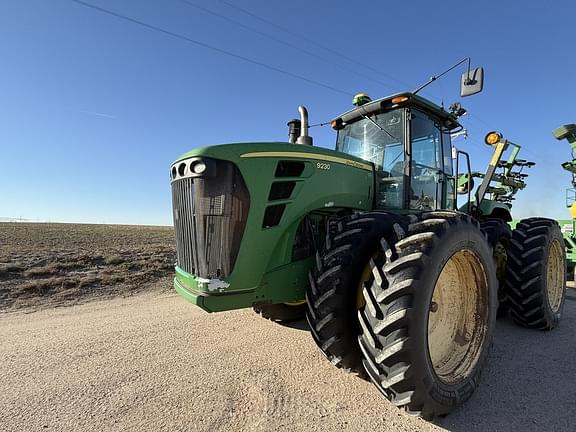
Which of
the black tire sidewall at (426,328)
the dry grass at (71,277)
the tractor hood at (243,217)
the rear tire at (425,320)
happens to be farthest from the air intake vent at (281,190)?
the dry grass at (71,277)

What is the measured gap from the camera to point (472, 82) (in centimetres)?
388

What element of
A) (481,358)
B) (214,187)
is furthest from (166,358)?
(481,358)

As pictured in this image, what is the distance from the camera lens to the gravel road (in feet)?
7.79

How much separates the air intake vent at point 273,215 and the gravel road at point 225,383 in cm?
135

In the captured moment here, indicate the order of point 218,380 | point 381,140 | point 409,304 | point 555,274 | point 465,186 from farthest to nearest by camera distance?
point 465,186 < point 555,274 < point 381,140 < point 218,380 < point 409,304

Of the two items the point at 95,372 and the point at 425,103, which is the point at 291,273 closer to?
the point at 95,372

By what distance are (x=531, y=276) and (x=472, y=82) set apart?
2.48 m

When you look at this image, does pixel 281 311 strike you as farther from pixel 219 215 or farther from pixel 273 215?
pixel 219 215

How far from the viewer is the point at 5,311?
17.9 feet

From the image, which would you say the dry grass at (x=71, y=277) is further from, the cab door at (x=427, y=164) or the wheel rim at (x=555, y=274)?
the wheel rim at (x=555, y=274)

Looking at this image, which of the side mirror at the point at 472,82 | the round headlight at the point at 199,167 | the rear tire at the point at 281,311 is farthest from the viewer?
the rear tire at the point at 281,311

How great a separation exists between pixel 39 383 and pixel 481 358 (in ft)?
12.1

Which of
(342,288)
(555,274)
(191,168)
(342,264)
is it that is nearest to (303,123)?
(191,168)

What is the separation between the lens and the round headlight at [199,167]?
2.65 metres
